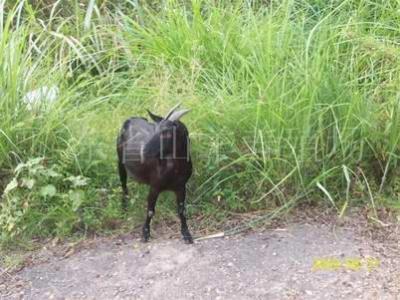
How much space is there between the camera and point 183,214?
308 cm

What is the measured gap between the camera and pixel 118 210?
330 cm

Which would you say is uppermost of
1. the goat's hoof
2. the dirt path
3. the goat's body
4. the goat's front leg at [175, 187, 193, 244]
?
the goat's body

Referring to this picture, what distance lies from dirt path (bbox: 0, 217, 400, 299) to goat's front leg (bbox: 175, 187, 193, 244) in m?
0.04

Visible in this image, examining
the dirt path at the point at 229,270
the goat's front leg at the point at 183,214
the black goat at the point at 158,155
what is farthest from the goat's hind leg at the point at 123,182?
the goat's front leg at the point at 183,214

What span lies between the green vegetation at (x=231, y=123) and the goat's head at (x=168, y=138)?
16.5 inches

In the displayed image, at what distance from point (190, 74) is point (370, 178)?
103 centimetres

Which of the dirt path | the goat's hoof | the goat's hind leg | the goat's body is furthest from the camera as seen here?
the goat's hind leg

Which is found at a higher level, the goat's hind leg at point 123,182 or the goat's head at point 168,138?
the goat's head at point 168,138

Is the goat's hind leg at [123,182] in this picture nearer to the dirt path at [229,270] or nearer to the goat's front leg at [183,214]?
the dirt path at [229,270]

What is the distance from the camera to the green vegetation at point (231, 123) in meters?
3.28

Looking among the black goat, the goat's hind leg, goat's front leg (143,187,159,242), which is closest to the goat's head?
the black goat

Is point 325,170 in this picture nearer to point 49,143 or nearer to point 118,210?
point 118,210

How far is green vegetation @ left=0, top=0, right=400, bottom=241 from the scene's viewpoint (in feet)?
10.8

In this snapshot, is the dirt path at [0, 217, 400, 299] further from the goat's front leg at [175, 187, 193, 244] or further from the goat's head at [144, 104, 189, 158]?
the goat's head at [144, 104, 189, 158]
